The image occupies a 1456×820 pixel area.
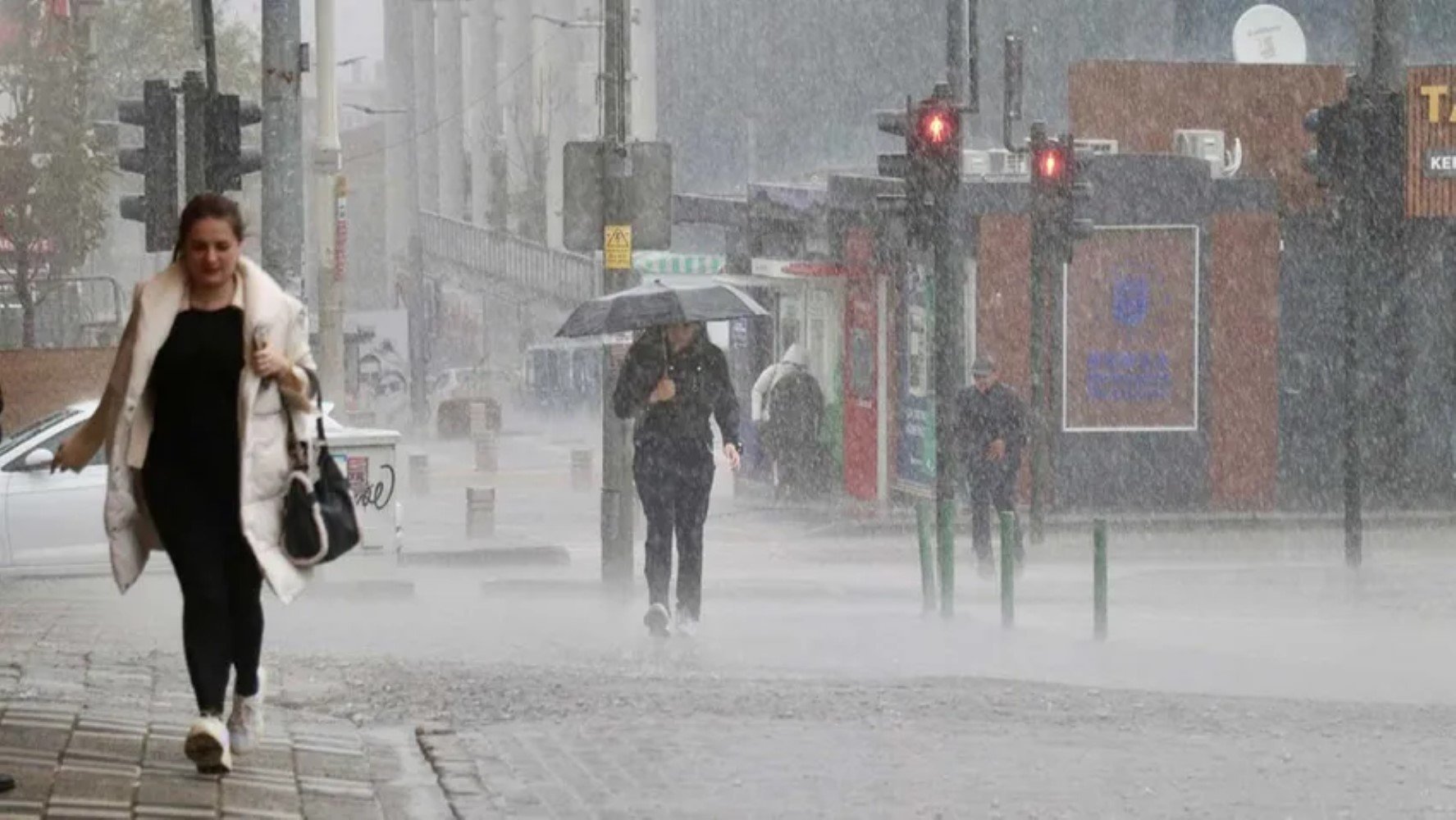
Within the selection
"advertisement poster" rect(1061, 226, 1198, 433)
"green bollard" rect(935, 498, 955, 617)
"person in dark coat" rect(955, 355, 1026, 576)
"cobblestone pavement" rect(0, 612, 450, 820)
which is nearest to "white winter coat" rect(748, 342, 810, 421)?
"advertisement poster" rect(1061, 226, 1198, 433)

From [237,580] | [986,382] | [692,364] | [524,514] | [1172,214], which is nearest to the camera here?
[237,580]

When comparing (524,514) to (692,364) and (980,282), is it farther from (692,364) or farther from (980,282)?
(692,364)

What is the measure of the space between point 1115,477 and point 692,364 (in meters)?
14.7

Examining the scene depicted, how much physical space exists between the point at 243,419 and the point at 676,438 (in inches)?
258

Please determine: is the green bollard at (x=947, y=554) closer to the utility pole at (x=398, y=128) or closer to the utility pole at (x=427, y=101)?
the utility pole at (x=398, y=128)

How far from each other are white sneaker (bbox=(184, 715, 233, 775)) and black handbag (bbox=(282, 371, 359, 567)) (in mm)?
492

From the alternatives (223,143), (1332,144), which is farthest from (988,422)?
(223,143)

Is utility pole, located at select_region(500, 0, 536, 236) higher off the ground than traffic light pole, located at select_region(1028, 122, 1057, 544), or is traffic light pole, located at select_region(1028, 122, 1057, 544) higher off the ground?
utility pole, located at select_region(500, 0, 536, 236)

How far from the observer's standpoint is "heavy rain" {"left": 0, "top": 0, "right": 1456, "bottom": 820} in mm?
8047

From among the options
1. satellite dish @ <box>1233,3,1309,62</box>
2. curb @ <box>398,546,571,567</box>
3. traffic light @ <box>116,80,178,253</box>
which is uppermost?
satellite dish @ <box>1233,3,1309,62</box>

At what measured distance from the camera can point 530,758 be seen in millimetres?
9016

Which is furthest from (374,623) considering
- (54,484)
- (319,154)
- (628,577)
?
(319,154)

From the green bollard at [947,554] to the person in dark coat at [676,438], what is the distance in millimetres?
2783

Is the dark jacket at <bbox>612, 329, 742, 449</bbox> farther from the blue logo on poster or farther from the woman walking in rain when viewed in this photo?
the blue logo on poster
